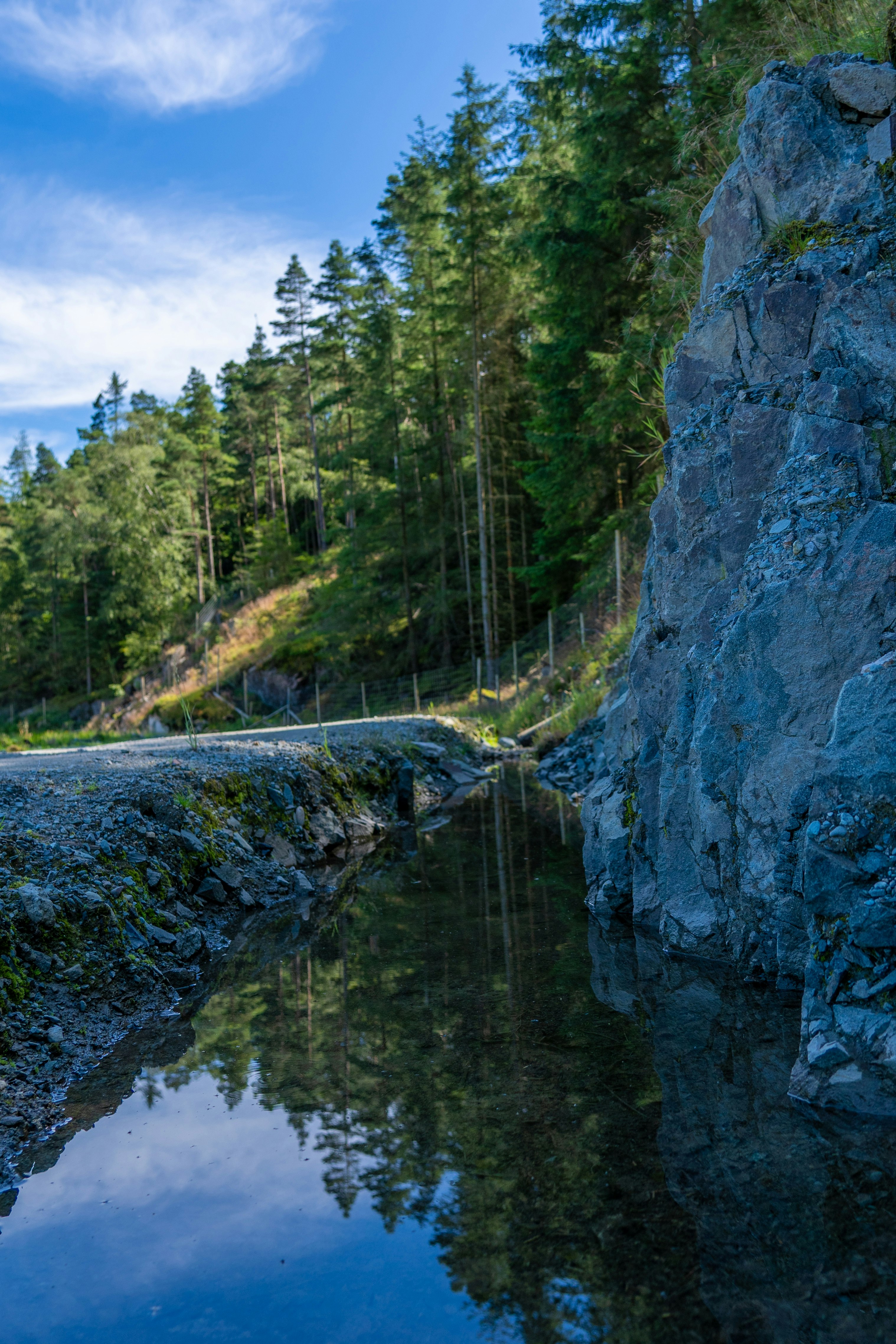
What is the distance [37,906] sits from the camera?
15.4 ft

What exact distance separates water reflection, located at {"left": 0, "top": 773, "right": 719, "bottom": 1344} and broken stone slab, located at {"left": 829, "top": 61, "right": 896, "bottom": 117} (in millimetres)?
5198

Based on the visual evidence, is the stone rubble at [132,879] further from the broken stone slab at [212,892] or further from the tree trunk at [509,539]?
the tree trunk at [509,539]

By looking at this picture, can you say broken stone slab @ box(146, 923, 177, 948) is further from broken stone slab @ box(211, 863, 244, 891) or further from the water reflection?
broken stone slab @ box(211, 863, 244, 891)

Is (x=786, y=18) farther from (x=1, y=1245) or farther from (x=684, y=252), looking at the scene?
(x=1, y=1245)

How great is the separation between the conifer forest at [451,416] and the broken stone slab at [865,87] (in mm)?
1933

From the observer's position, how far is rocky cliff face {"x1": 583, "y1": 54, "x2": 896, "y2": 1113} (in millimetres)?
3221

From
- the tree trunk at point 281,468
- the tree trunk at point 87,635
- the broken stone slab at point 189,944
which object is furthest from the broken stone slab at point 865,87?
the tree trunk at point 87,635

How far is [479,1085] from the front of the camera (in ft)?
11.4

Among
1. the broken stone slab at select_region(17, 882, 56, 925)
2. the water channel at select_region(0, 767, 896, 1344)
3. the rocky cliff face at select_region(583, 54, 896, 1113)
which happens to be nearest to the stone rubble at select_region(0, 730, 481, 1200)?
the broken stone slab at select_region(17, 882, 56, 925)

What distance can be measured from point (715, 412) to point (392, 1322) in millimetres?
4941

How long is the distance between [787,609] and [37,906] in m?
4.20

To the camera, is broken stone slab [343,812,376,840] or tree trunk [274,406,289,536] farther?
tree trunk [274,406,289,536]

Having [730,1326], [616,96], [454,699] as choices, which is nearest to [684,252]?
[616,96]

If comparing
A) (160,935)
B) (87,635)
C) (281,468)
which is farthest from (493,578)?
(87,635)
